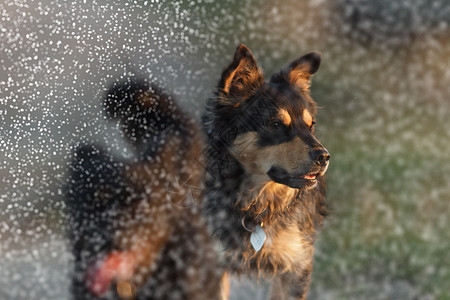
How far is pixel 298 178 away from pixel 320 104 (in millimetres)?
1667

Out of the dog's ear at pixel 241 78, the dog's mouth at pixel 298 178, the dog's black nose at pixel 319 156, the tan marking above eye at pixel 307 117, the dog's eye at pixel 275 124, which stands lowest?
the dog's mouth at pixel 298 178

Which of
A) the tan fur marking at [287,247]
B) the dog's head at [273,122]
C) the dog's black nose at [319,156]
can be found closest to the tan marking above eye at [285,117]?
the dog's head at [273,122]

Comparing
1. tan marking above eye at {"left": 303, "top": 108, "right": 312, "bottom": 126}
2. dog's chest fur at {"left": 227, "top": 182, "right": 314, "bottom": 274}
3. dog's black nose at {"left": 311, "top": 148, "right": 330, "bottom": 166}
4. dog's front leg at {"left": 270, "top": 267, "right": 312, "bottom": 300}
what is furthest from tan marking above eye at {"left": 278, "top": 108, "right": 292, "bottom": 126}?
dog's front leg at {"left": 270, "top": 267, "right": 312, "bottom": 300}

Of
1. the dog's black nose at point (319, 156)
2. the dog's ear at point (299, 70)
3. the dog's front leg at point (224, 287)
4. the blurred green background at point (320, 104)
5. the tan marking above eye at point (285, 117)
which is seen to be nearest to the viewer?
the dog's black nose at point (319, 156)

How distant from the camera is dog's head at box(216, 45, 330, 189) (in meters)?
2.07

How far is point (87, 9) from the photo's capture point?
2939mm

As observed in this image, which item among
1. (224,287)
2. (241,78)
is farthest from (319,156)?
(224,287)

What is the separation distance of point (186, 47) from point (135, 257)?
168 cm

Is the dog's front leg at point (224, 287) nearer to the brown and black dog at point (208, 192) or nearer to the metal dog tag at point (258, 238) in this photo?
the brown and black dog at point (208, 192)

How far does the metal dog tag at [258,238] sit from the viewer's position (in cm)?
239

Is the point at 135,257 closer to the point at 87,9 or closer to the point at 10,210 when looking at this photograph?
the point at 10,210

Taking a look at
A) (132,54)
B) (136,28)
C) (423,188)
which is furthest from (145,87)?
(423,188)

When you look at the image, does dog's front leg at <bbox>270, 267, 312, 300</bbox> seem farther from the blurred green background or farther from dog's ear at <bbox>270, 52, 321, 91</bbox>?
dog's ear at <bbox>270, 52, 321, 91</bbox>

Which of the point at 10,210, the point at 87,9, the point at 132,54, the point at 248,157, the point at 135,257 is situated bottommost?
the point at 135,257
